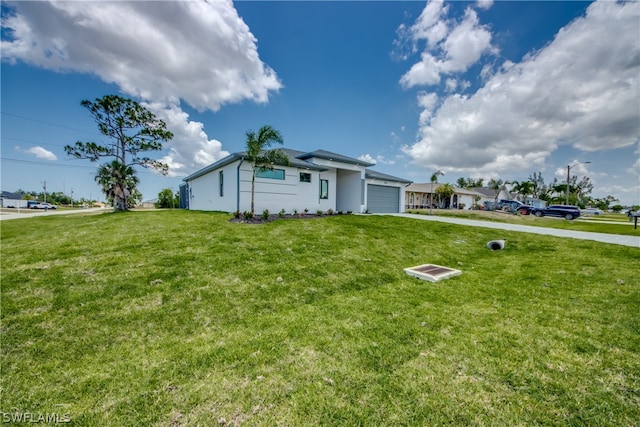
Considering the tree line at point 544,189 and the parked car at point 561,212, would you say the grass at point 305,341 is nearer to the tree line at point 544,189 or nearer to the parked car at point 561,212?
the parked car at point 561,212

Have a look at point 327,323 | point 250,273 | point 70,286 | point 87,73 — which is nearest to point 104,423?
point 327,323

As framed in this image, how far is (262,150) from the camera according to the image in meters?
11.9

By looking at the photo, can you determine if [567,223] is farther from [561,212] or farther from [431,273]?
[431,273]

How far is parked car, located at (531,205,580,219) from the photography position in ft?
76.8

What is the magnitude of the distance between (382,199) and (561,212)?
62.0ft

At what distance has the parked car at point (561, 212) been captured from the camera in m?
23.4

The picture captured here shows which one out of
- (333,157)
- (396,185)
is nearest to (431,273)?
(333,157)

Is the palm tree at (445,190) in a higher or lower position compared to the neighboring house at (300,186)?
higher

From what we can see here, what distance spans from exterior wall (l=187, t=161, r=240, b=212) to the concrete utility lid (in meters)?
10.4

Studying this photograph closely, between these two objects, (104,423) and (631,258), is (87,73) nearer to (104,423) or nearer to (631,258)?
(104,423)

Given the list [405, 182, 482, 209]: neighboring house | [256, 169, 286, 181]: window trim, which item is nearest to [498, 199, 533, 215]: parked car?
[405, 182, 482, 209]: neighboring house

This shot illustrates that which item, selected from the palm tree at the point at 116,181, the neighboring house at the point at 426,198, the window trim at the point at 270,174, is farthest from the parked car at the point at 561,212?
the palm tree at the point at 116,181

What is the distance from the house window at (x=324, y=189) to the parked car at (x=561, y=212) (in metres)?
23.8

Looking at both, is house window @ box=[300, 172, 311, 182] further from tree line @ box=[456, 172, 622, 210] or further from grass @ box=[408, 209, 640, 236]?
tree line @ box=[456, 172, 622, 210]
